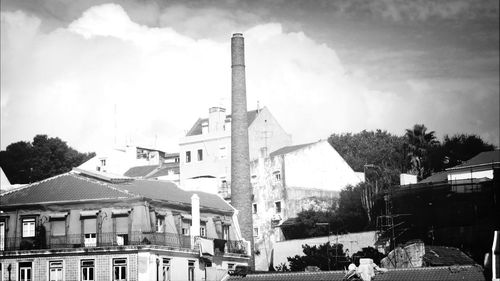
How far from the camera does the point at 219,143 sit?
8406 centimetres

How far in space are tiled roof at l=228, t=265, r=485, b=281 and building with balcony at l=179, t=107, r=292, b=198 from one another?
111 ft

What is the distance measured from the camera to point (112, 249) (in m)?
51.8

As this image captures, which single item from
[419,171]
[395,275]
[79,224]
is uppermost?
[419,171]

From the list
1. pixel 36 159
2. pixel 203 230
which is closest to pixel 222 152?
pixel 203 230

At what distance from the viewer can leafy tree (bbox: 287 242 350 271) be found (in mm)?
65625

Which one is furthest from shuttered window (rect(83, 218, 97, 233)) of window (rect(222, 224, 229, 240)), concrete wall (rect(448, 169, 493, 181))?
concrete wall (rect(448, 169, 493, 181))

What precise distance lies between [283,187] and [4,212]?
91.0 feet

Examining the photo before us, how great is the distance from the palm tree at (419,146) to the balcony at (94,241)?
3551cm

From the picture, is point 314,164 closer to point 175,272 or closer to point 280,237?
point 280,237

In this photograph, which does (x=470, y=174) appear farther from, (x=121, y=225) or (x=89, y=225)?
(x=89, y=225)

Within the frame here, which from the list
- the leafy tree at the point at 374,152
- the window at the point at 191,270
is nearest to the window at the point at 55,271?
the window at the point at 191,270

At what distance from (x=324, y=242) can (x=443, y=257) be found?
814 inches

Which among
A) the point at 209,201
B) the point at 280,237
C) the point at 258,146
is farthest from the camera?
the point at 258,146

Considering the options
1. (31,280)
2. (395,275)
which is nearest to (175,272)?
(31,280)
